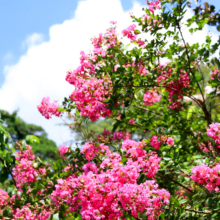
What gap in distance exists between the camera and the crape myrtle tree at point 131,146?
2.19 meters

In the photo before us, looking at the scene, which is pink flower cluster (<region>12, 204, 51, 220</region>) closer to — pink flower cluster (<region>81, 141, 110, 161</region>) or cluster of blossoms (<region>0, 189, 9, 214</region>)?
cluster of blossoms (<region>0, 189, 9, 214</region>)

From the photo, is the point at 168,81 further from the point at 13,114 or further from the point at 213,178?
the point at 13,114

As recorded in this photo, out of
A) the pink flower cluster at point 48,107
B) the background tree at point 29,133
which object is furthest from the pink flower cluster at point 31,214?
the background tree at point 29,133

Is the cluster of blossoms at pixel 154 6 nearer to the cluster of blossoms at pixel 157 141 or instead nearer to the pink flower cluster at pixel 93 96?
the pink flower cluster at pixel 93 96

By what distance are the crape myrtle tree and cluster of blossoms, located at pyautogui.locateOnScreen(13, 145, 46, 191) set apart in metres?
0.01

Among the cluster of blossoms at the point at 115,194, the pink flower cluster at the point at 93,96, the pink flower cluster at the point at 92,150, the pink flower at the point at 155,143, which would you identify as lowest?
the cluster of blossoms at the point at 115,194

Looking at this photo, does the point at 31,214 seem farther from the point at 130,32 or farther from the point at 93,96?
the point at 130,32

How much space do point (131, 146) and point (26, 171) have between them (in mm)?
1524

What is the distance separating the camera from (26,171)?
3605 millimetres

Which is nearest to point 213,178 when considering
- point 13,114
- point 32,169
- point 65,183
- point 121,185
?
point 121,185

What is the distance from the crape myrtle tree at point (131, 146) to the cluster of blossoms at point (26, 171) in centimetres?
1

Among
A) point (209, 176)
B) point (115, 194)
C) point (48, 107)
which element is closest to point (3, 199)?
point (48, 107)

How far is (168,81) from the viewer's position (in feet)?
12.5

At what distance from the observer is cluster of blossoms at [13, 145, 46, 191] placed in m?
3.57
